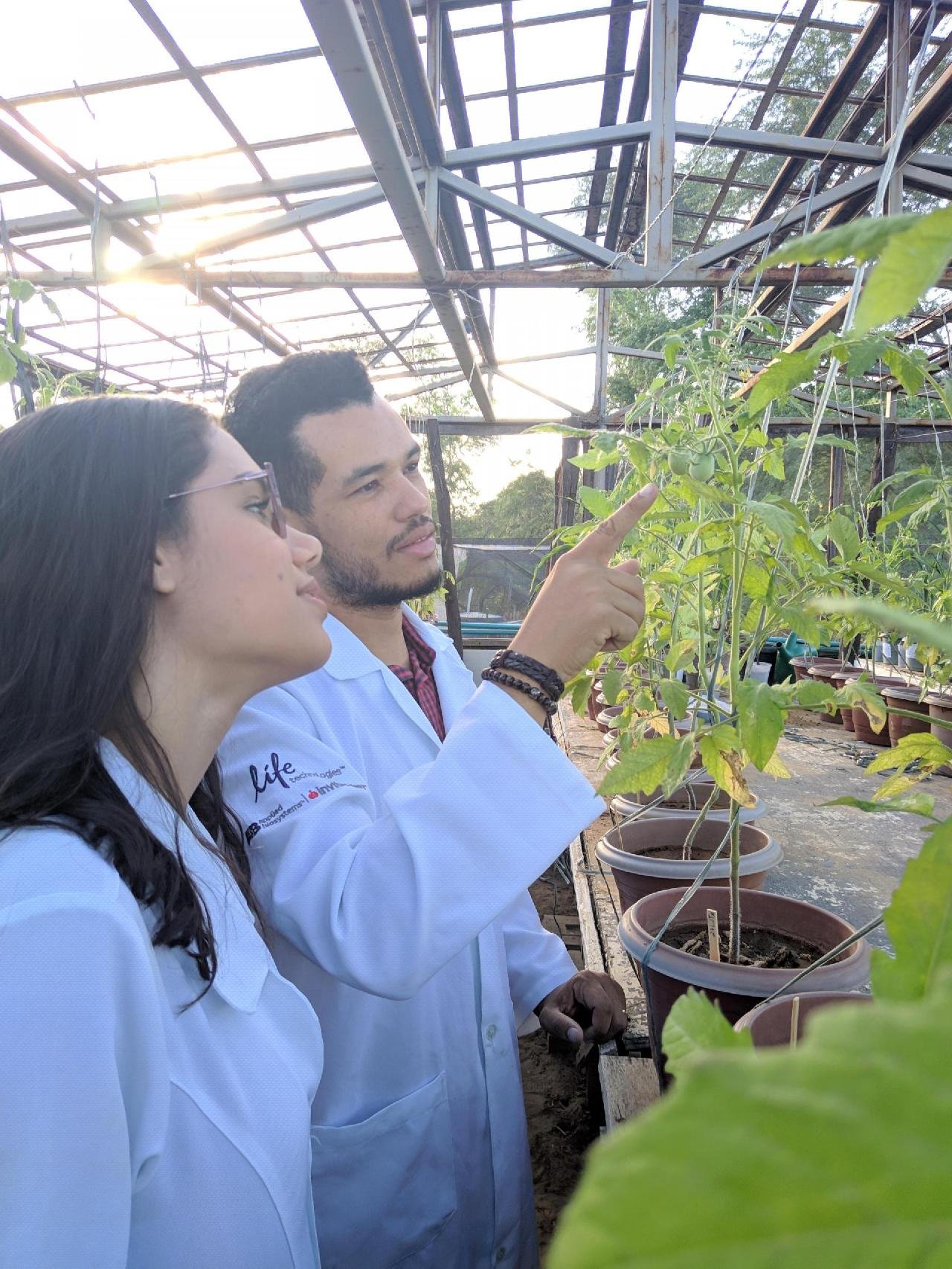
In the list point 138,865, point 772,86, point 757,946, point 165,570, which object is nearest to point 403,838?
point 138,865

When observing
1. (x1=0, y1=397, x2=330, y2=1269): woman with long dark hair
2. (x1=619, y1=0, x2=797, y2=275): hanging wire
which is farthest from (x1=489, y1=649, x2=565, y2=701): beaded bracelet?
(x1=619, y1=0, x2=797, y2=275): hanging wire

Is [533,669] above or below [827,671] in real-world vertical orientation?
above

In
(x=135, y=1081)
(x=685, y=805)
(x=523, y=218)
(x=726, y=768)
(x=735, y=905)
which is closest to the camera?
(x=135, y=1081)

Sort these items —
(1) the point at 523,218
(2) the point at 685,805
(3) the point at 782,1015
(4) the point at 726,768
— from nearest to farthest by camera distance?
(3) the point at 782,1015 < (4) the point at 726,768 < (2) the point at 685,805 < (1) the point at 523,218

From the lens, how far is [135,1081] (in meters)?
0.82

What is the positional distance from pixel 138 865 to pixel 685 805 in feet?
6.08

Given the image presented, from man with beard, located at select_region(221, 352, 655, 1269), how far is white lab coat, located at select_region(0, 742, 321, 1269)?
18cm

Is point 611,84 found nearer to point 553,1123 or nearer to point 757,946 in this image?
point 757,946

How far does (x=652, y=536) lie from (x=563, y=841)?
0.98 meters

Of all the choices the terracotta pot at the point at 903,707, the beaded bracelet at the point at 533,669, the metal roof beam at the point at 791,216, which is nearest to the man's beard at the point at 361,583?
the beaded bracelet at the point at 533,669

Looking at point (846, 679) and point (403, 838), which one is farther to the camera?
point (846, 679)

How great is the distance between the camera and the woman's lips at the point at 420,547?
1756 mm

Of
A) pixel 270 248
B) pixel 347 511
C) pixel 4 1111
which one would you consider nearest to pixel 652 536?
pixel 347 511

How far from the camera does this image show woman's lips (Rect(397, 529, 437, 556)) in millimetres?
1756
